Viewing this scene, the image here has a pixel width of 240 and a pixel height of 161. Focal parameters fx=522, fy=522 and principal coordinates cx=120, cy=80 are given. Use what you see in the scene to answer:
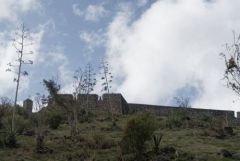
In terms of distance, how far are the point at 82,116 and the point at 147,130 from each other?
2013cm

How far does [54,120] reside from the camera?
142 feet

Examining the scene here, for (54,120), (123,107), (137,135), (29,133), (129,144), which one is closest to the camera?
(129,144)

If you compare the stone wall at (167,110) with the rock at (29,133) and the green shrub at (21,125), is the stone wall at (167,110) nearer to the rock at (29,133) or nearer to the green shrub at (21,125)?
the green shrub at (21,125)

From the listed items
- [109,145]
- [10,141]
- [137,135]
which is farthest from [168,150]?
[10,141]

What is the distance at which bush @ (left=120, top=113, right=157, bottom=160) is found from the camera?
2964cm

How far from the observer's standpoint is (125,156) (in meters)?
28.9

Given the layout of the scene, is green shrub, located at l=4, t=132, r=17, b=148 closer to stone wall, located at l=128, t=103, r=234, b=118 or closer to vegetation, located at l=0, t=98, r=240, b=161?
vegetation, located at l=0, t=98, r=240, b=161

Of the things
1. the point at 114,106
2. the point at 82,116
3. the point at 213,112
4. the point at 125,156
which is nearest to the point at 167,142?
the point at 125,156

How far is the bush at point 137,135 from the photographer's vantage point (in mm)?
29641

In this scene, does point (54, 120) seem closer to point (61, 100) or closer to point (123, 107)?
point (61, 100)

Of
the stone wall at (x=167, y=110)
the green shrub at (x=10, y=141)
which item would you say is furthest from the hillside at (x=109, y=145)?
the stone wall at (x=167, y=110)

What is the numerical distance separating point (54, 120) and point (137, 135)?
1472 centimetres

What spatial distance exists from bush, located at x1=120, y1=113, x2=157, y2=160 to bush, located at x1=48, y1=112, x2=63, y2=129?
13499mm

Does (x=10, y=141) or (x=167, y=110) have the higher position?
(x=167, y=110)
